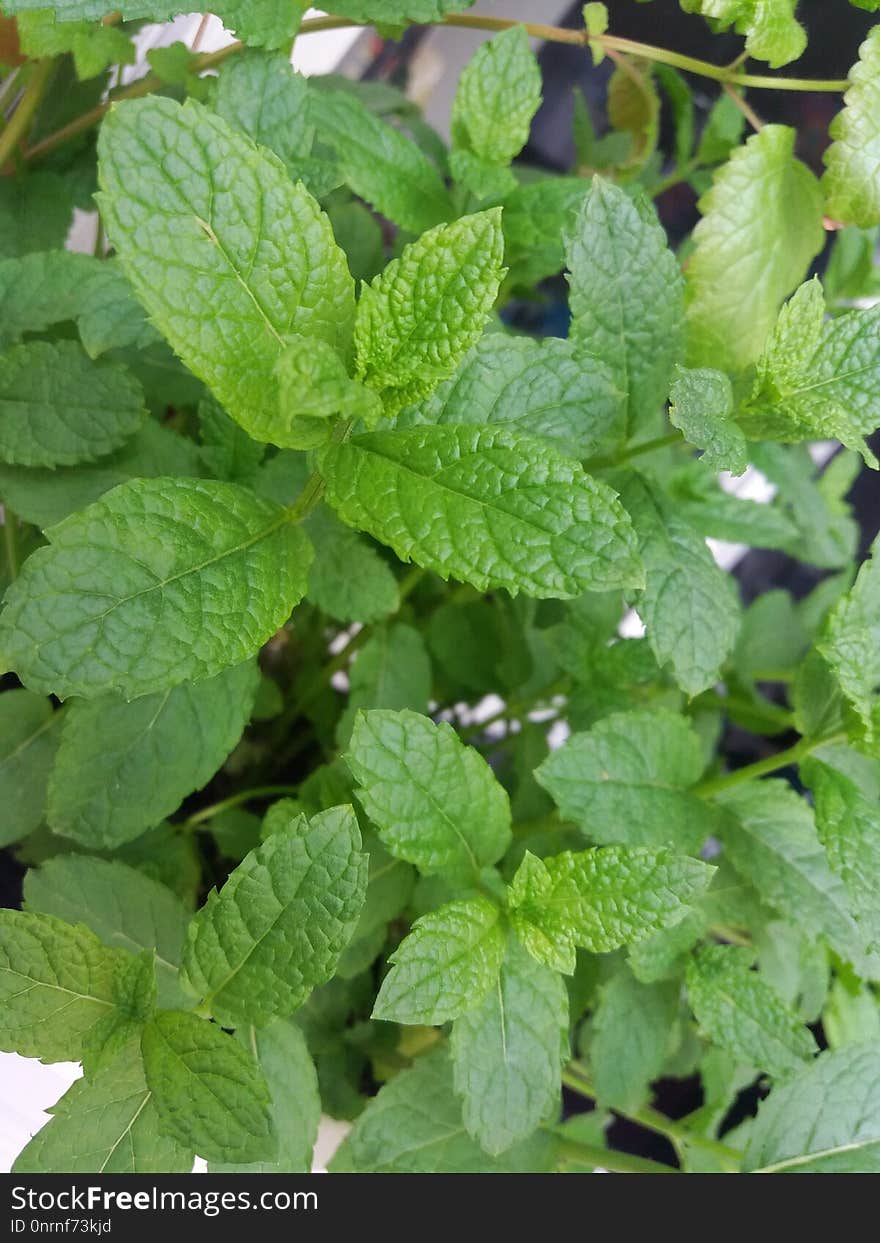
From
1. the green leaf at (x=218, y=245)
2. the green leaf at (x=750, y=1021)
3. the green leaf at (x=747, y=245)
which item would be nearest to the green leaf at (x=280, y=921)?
the green leaf at (x=218, y=245)

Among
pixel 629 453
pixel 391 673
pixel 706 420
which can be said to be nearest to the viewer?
pixel 706 420

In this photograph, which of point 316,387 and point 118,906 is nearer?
point 316,387

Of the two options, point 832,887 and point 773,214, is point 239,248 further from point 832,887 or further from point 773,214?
point 832,887

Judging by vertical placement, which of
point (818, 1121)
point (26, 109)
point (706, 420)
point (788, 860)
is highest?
point (26, 109)

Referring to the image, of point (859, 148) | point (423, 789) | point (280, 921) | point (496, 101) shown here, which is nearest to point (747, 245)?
point (859, 148)

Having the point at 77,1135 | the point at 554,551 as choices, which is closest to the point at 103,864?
the point at 77,1135

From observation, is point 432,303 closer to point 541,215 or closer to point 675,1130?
point 541,215
